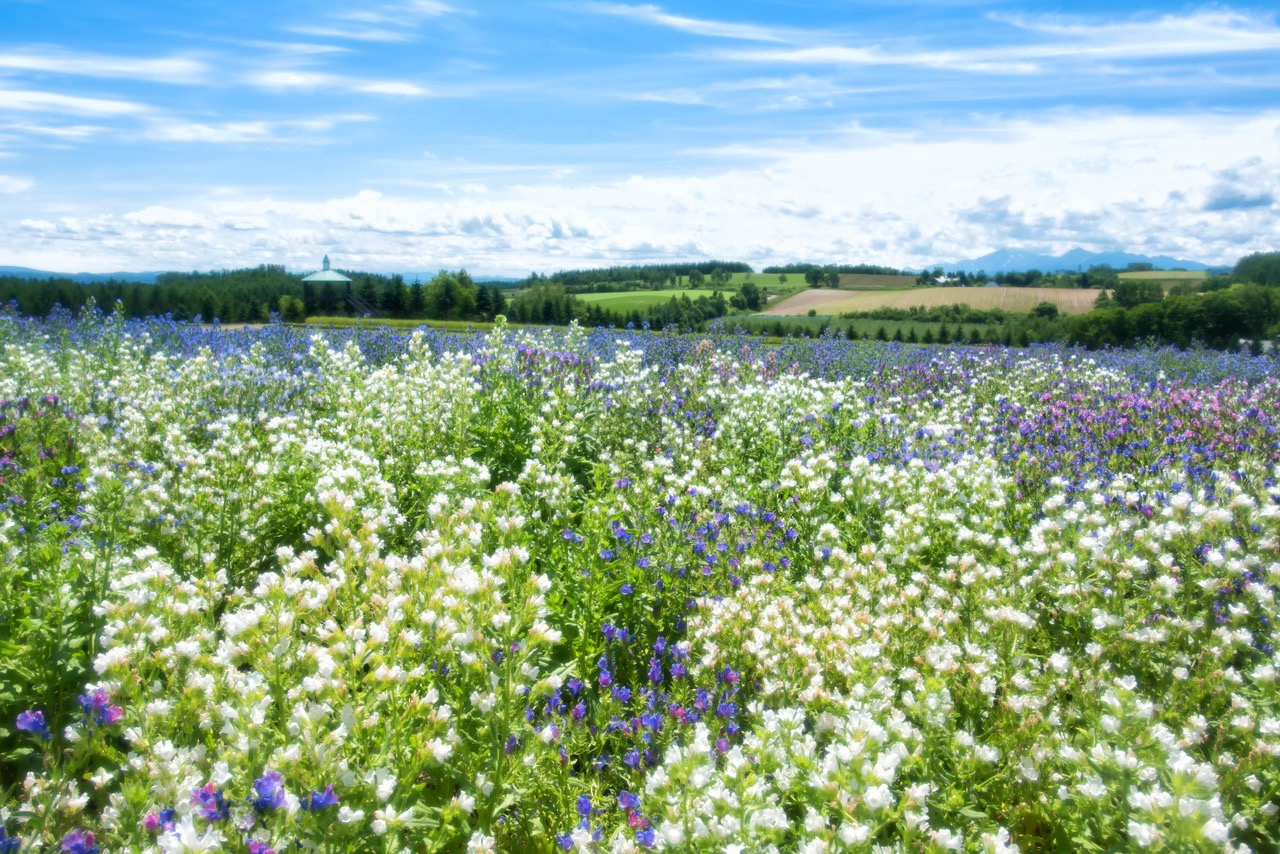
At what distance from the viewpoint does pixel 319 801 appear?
2193 mm

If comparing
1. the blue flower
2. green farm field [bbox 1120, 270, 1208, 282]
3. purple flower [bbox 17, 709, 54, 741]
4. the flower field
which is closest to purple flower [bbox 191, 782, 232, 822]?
the flower field

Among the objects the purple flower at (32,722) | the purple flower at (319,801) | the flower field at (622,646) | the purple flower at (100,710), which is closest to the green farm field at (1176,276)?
the flower field at (622,646)

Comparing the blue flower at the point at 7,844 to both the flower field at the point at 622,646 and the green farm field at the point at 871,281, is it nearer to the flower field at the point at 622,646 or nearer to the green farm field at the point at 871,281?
the flower field at the point at 622,646

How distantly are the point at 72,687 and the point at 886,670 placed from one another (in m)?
Result: 3.94

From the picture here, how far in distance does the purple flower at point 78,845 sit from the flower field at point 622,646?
4 cm

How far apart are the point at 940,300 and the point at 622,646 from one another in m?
55.3

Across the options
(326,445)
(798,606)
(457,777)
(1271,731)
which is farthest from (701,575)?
(326,445)

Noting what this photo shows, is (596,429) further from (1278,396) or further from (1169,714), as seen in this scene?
(1278,396)

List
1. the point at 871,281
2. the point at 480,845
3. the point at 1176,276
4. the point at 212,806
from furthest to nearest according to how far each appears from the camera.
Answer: the point at 871,281 → the point at 1176,276 → the point at 480,845 → the point at 212,806

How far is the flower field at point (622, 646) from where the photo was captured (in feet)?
8.11

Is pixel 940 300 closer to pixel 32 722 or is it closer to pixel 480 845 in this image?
pixel 480 845

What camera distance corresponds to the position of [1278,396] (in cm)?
1130

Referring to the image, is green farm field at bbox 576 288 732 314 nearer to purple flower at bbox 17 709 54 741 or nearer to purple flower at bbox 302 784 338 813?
purple flower at bbox 17 709 54 741

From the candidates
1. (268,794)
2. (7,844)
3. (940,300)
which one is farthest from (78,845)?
(940,300)
